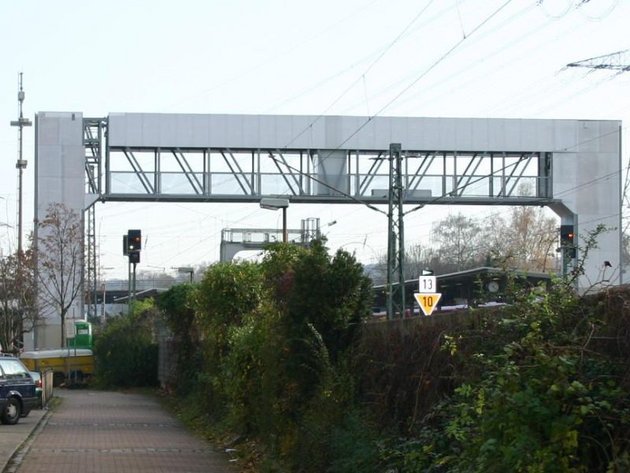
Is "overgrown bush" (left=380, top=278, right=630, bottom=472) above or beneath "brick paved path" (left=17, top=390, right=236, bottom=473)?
above

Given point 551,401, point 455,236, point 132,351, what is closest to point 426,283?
point 132,351

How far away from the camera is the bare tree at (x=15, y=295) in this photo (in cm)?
5525

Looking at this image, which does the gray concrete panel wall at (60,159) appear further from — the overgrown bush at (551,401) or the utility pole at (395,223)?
the overgrown bush at (551,401)

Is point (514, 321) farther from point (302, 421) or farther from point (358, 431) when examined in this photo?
point (302, 421)

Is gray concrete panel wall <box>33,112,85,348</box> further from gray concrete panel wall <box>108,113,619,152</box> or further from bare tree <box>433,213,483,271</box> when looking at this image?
bare tree <box>433,213,483,271</box>

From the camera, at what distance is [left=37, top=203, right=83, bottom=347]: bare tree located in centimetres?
5144

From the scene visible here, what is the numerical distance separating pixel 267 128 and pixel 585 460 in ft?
128

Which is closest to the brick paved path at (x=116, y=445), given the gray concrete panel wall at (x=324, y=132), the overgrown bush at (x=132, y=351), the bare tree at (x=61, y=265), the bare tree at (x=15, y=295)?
the overgrown bush at (x=132, y=351)

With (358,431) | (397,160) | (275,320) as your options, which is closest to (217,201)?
(397,160)

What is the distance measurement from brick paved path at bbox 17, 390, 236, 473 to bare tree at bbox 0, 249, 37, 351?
938 inches

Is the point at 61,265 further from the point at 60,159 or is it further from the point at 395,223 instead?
the point at 395,223

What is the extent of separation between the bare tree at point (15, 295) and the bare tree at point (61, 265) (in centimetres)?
86

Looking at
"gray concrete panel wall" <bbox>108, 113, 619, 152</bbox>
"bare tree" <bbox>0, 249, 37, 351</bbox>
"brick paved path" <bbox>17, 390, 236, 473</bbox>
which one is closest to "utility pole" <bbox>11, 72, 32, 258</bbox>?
"bare tree" <bbox>0, 249, 37, 351</bbox>

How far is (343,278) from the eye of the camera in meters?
15.6
